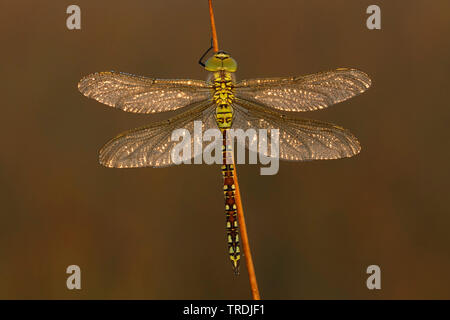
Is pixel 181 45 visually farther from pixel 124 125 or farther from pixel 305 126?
pixel 305 126

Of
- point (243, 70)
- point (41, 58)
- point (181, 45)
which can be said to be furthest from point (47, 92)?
point (243, 70)

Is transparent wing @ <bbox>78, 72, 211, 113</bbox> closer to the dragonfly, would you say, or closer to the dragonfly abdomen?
the dragonfly

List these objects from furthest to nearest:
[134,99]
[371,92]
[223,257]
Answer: [371,92] < [223,257] < [134,99]

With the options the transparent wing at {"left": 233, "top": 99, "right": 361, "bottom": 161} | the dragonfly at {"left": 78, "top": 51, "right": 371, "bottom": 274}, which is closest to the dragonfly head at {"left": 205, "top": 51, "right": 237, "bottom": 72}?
the dragonfly at {"left": 78, "top": 51, "right": 371, "bottom": 274}

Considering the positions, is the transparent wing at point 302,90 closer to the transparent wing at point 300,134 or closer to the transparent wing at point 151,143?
the transparent wing at point 300,134

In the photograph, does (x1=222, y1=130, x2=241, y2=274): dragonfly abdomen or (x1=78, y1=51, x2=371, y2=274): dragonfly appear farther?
(x1=78, y1=51, x2=371, y2=274): dragonfly

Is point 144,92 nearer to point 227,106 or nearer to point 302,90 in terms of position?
point 227,106
